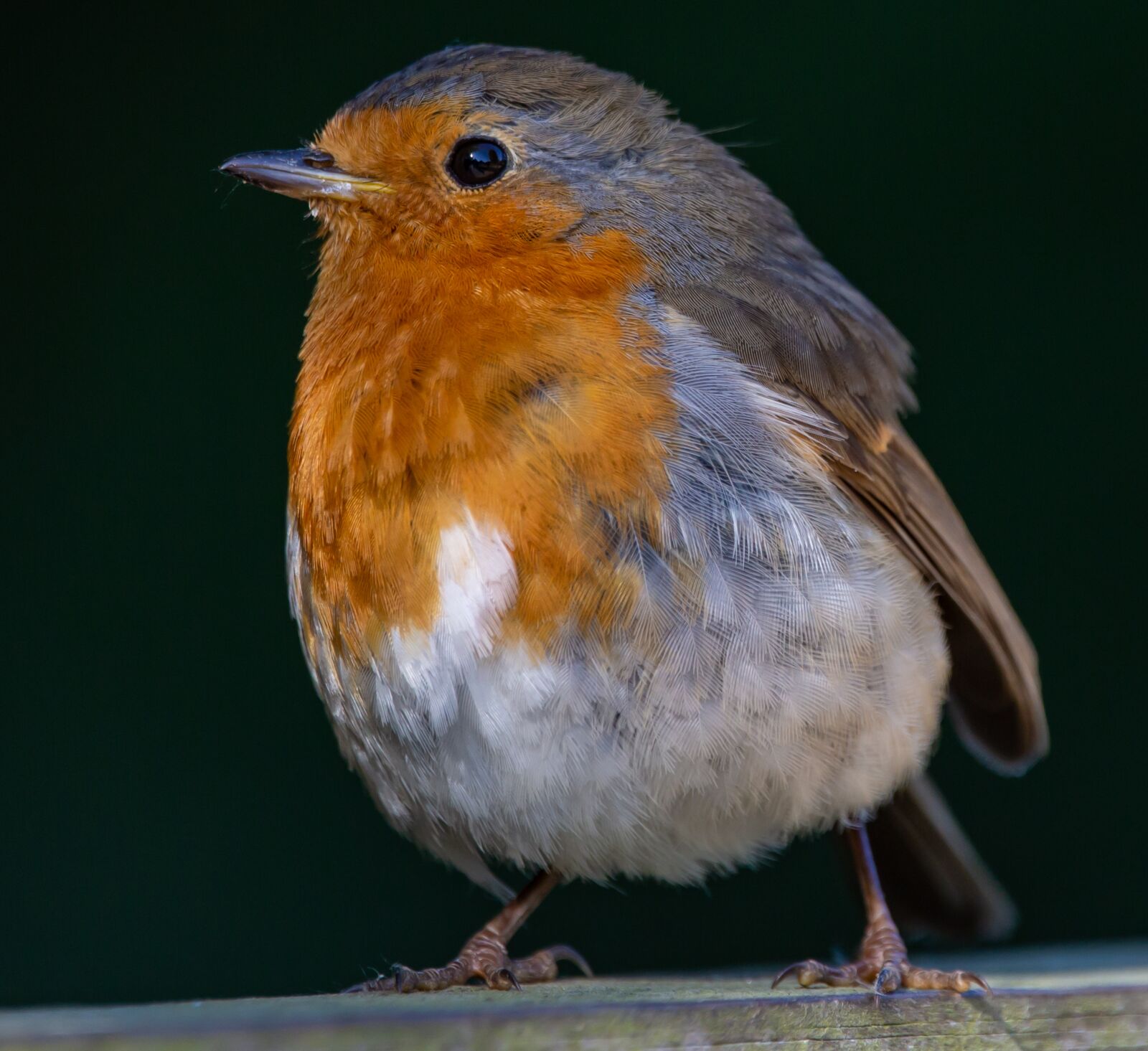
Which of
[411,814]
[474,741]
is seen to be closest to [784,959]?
[411,814]

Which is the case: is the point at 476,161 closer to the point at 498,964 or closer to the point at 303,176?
the point at 303,176

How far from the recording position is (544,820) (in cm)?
230

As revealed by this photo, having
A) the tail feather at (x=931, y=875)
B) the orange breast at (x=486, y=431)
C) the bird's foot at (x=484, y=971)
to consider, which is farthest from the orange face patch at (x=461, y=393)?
the tail feather at (x=931, y=875)

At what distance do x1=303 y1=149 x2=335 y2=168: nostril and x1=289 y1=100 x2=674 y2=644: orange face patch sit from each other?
0.07 ft

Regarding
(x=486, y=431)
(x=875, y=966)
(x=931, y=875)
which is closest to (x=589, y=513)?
(x=486, y=431)

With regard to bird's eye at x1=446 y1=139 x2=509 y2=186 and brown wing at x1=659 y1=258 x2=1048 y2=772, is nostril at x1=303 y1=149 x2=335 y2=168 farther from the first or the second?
brown wing at x1=659 y1=258 x2=1048 y2=772

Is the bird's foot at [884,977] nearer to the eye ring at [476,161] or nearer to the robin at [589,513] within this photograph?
the robin at [589,513]

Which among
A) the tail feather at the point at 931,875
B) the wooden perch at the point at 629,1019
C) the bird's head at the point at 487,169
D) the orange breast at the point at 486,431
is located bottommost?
the tail feather at the point at 931,875

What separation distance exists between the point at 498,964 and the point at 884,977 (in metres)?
0.65

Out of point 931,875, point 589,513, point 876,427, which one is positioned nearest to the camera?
point 589,513

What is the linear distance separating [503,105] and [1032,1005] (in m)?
1.59

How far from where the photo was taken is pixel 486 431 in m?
2.14

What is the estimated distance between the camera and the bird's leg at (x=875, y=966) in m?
2.11

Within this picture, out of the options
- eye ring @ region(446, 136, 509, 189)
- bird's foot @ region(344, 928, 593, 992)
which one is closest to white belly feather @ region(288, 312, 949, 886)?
bird's foot @ region(344, 928, 593, 992)
